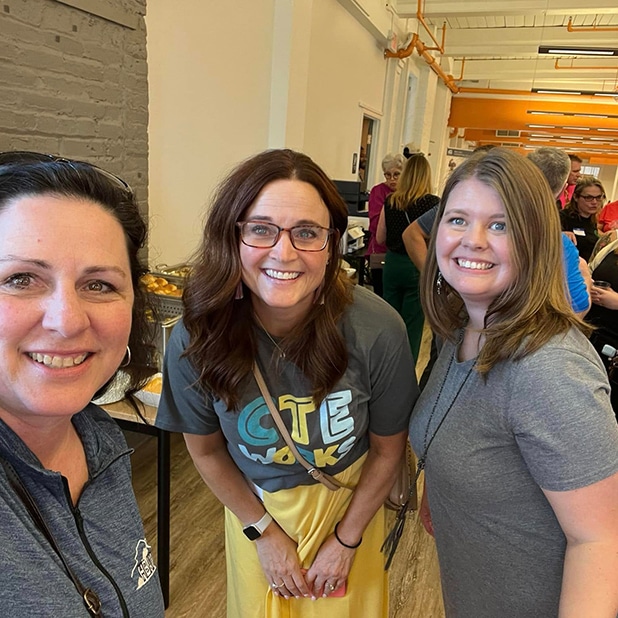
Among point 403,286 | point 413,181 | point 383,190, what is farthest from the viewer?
point 383,190

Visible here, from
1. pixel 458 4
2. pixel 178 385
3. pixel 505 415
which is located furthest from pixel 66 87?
pixel 458 4

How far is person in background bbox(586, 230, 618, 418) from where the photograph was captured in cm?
236

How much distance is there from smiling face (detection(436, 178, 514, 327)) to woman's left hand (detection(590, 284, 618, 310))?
1619mm

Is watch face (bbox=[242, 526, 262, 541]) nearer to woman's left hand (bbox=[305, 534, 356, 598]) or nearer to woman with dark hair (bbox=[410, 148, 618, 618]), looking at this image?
woman's left hand (bbox=[305, 534, 356, 598])

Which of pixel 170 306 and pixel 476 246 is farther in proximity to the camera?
pixel 170 306

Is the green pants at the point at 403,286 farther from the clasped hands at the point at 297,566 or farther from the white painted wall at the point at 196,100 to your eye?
the clasped hands at the point at 297,566

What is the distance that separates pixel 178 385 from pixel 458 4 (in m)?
6.60

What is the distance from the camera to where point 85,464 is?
0.84 metres

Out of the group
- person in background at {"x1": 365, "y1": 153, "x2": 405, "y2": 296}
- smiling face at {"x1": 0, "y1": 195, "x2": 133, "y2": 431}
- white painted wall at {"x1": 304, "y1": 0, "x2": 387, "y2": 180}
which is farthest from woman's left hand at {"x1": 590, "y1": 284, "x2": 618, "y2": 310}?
white painted wall at {"x1": 304, "y1": 0, "x2": 387, "y2": 180}

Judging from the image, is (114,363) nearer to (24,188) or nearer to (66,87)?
(24,188)

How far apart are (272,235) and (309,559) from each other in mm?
837

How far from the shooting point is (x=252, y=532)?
1.28 metres

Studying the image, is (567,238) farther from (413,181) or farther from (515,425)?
(413,181)

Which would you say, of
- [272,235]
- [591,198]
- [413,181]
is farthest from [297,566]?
[591,198]
